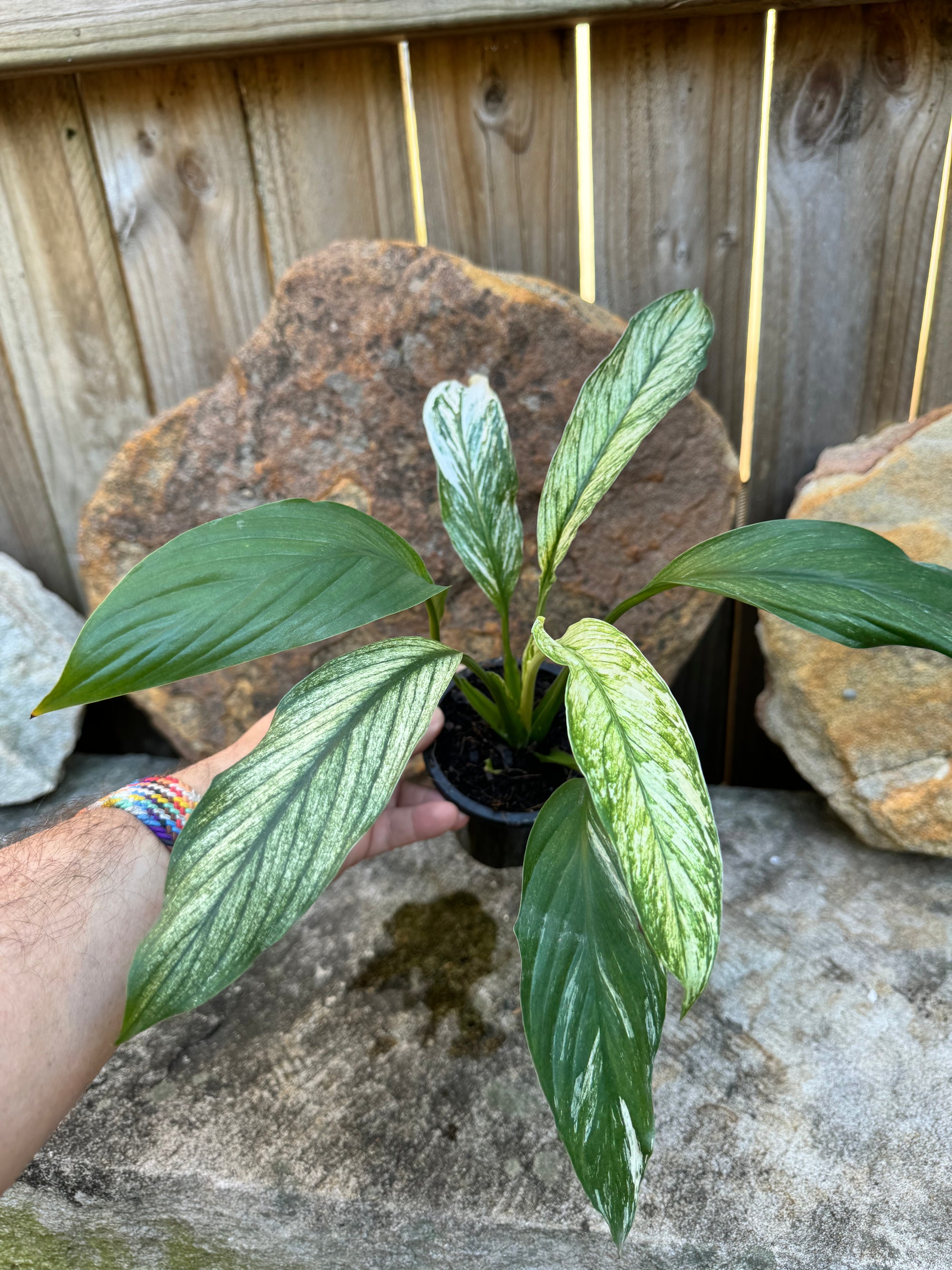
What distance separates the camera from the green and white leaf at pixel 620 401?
813 millimetres

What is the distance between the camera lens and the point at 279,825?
0.60 metres

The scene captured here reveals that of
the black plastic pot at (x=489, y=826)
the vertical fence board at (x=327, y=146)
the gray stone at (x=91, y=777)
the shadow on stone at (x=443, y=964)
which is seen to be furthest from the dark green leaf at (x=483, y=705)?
the vertical fence board at (x=327, y=146)

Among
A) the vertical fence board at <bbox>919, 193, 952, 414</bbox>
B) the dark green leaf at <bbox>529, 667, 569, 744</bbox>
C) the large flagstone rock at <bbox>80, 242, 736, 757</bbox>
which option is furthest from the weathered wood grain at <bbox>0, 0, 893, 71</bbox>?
the dark green leaf at <bbox>529, 667, 569, 744</bbox>

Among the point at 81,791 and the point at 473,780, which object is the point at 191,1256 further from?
the point at 81,791

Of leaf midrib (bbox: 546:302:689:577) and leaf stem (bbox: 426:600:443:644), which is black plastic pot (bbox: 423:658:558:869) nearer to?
leaf stem (bbox: 426:600:443:644)

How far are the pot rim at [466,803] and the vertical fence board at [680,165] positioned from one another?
73 cm

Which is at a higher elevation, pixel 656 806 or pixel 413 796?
pixel 656 806

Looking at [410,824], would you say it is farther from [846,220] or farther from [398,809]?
[846,220]

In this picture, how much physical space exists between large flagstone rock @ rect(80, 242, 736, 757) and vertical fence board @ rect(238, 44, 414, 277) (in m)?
0.13

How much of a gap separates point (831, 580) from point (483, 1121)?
2.10ft

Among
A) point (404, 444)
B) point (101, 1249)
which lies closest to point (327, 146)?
point (404, 444)

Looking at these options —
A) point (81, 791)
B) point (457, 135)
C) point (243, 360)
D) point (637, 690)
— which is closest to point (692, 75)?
point (457, 135)

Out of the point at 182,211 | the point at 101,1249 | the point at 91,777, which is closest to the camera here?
the point at 101,1249

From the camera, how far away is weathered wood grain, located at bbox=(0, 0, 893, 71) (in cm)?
97
